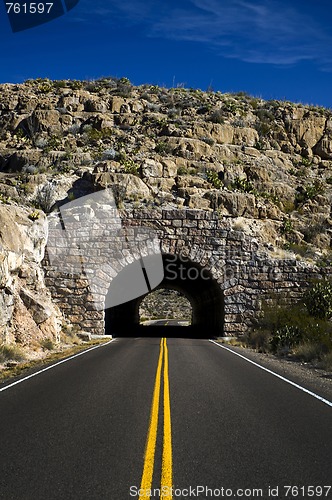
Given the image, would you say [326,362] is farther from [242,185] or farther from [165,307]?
[165,307]

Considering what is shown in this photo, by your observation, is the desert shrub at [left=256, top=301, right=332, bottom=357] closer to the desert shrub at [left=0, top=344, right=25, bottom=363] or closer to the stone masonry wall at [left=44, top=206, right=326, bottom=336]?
the stone masonry wall at [left=44, top=206, right=326, bottom=336]

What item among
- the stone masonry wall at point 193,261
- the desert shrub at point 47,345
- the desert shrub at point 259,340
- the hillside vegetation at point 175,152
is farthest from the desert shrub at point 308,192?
the desert shrub at point 47,345

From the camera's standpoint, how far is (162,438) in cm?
653

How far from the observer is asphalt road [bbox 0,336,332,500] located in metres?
4.95

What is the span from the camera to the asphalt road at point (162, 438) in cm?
495

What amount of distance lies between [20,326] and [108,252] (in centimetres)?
838

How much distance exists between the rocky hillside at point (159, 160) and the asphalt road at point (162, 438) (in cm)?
965

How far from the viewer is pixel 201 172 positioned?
1300 inches

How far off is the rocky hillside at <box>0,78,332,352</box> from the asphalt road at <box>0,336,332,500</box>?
9649mm

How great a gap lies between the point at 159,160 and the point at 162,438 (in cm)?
2771

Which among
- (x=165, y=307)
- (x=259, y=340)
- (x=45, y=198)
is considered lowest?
(x=165, y=307)

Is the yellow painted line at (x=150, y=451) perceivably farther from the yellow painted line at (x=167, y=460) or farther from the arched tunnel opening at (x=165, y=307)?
the arched tunnel opening at (x=165, y=307)

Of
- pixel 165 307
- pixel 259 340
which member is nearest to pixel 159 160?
pixel 259 340

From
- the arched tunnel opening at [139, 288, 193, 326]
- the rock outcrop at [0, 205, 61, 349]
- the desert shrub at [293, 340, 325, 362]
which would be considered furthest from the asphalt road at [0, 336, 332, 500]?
the arched tunnel opening at [139, 288, 193, 326]
